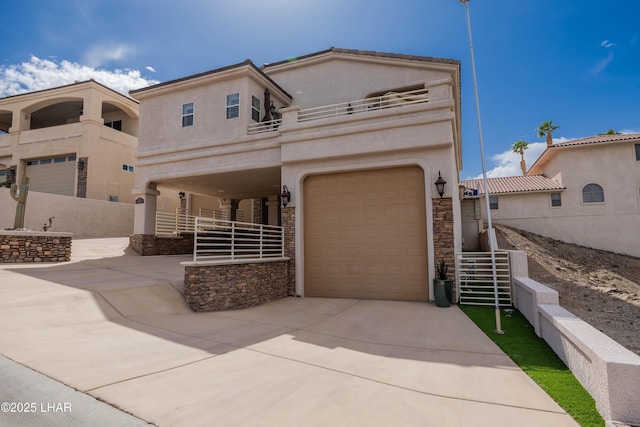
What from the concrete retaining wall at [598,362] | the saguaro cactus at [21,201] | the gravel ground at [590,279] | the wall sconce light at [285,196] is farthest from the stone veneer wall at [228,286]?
the gravel ground at [590,279]

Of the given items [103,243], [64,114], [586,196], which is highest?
[64,114]

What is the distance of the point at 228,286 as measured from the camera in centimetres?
887

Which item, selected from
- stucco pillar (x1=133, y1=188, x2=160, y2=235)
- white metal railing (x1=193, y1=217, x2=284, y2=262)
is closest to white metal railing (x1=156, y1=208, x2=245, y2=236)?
stucco pillar (x1=133, y1=188, x2=160, y2=235)

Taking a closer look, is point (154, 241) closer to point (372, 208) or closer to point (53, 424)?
point (372, 208)

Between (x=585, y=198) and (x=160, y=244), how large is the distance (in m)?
27.3

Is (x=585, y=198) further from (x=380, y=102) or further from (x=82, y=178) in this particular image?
(x=82, y=178)

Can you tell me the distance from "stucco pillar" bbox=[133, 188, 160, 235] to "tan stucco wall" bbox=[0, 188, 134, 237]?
21.2ft

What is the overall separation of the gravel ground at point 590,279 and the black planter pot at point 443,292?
6002mm

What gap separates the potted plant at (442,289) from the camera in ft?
29.7

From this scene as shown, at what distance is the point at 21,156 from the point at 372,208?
91.2 ft

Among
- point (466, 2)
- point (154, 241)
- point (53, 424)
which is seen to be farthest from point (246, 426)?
point (154, 241)

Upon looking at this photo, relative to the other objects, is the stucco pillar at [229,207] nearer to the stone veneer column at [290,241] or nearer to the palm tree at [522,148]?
the stone veneer column at [290,241]

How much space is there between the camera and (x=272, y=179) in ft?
48.6

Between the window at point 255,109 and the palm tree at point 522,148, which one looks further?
the palm tree at point 522,148
